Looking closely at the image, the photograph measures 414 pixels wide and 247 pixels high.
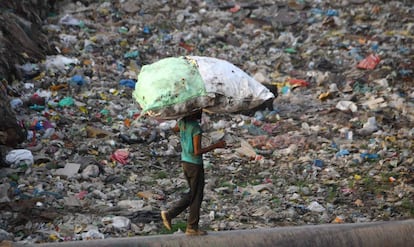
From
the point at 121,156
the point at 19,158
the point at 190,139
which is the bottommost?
the point at 121,156

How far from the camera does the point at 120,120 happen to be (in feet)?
28.2

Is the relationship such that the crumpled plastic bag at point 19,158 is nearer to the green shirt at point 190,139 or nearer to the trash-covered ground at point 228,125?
the trash-covered ground at point 228,125

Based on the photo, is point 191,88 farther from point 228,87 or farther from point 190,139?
point 190,139

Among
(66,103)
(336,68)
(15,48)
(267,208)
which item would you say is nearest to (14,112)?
(66,103)

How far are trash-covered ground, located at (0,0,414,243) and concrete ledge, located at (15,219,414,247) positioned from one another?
1.50 meters

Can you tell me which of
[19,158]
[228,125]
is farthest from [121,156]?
[228,125]

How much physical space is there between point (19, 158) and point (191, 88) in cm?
309

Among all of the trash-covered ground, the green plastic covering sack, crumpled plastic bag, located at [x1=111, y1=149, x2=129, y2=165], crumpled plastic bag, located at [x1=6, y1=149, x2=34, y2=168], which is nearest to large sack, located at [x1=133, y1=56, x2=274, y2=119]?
the green plastic covering sack

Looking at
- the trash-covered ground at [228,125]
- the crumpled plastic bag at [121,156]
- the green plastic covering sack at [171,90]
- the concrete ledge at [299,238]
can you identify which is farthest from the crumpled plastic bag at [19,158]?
the green plastic covering sack at [171,90]

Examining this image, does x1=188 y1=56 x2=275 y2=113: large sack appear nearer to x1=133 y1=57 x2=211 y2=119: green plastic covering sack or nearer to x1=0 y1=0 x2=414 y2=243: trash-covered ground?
x1=133 y1=57 x2=211 y2=119: green plastic covering sack

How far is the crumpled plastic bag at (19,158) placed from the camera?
709 cm

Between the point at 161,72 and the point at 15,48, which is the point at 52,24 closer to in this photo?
the point at 15,48

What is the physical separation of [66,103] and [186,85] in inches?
173

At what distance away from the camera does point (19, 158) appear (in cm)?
713
